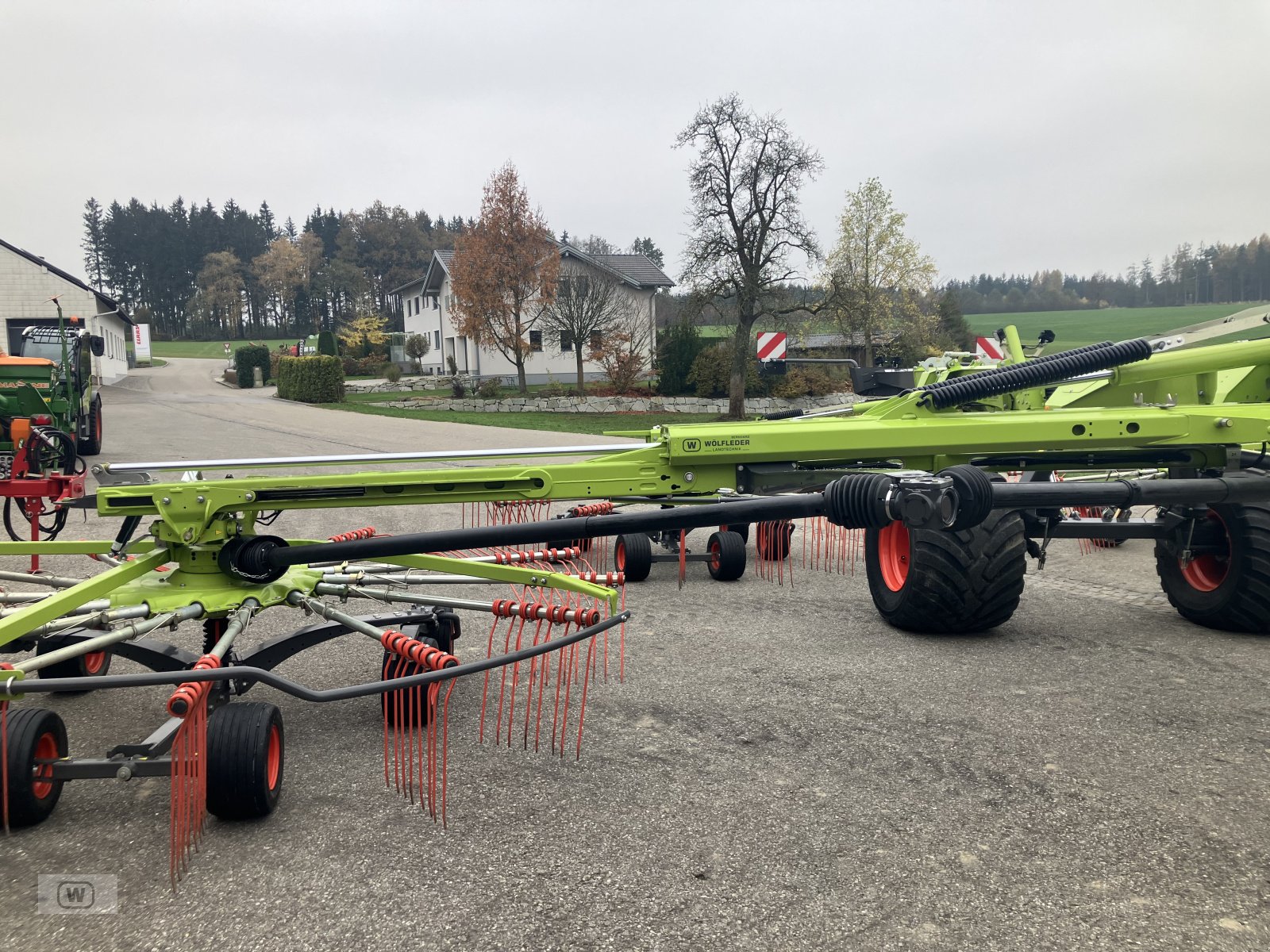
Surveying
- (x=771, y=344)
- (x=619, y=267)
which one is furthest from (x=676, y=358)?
(x=771, y=344)

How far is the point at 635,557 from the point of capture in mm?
7281

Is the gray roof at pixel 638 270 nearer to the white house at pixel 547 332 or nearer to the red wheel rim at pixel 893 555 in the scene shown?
the white house at pixel 547 332

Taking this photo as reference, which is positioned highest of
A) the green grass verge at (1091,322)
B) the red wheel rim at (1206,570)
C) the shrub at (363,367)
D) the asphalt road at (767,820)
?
the green grass verge at (1091,322)

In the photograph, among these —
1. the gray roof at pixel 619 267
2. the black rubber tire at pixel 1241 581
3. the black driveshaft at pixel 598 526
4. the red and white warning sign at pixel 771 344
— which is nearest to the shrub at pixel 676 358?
the gray roof at pixel 619 267

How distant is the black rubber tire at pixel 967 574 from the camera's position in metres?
5.22

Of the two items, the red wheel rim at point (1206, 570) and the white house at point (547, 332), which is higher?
the white house at point (547, 332)

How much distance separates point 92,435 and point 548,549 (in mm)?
14705

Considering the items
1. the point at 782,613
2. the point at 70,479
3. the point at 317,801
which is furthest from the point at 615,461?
the point at 70,479

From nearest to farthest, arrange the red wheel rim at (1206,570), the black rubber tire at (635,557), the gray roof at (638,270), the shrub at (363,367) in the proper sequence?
1. the red wheel rim at (1206,570)
2. the black rubber tire at (635,557)
3. the gray roof at (638,270)
4. the shrub at (363,367)

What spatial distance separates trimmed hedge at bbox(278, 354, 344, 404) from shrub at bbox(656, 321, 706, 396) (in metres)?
12.2

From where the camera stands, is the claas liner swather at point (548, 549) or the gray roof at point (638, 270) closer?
the claas liner swather at point (548, 549)

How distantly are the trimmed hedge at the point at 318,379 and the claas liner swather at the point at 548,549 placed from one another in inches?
1194

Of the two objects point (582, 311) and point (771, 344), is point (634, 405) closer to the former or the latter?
point (582, 311)

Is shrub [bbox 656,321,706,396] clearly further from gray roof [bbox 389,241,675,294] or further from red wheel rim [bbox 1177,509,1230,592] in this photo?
red wheel rim [bbox 1177,509,1230,592]
